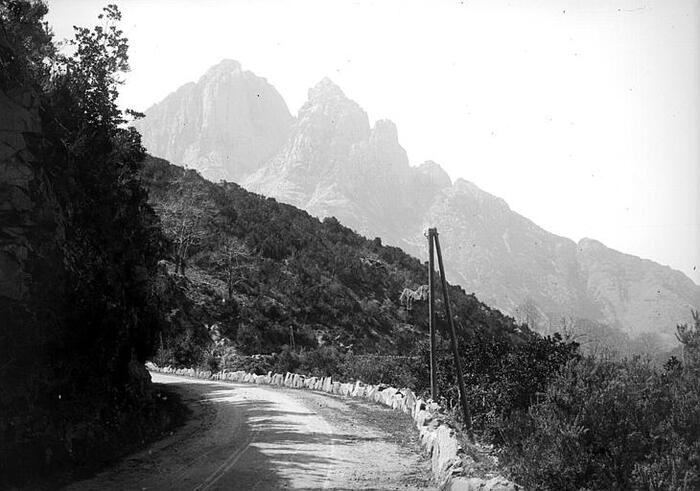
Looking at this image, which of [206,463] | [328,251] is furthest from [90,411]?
[328,251]

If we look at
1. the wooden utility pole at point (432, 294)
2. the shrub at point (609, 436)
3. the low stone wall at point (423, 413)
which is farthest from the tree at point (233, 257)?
the shrub at point (609, 436)

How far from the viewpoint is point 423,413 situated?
51.6 ft

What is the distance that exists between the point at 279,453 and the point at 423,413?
5.05 meters

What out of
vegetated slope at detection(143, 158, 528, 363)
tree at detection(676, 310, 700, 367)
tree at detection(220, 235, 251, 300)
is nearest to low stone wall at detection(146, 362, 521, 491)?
tree at detection(676, 310, 700, 367)

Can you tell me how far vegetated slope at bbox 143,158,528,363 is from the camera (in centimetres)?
4309

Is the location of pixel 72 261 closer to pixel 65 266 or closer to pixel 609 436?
pixel 65 266

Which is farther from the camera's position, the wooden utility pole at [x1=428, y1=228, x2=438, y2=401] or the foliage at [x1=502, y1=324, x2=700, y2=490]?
the wooden utility pole at [x1=428, y1=228, x2=438, y2=401]

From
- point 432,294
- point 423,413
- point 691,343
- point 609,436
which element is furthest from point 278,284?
point 609,436

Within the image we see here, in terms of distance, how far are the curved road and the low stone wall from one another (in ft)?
1.39

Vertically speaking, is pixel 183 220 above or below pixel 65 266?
above

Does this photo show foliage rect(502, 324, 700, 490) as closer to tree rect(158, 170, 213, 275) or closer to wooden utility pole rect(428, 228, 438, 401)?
wooden utility pole rect(428, 228, 438, 401)

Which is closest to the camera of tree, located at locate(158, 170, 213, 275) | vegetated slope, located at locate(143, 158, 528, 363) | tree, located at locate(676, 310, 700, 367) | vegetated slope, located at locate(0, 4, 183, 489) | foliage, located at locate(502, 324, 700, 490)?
foliage, located at locate(502, 324, 700, 490)

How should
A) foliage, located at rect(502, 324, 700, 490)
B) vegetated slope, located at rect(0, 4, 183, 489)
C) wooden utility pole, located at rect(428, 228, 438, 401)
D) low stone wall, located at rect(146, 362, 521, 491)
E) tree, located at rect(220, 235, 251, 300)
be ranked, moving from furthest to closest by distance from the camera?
tree, located at rect(220, 235, 251, 300)
wooden utility pole, located at rect(428, 228, 438, 401)
vegetated slope, located at rect(0, 4, 183, 489)
low stone wall, located at rect(146, 362, 521, 491)
foliage, located at rect(502, 324, 700, 490)

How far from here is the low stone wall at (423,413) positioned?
8.75 metres
